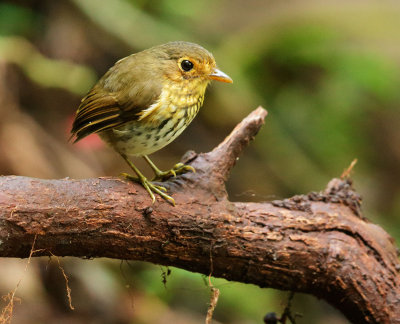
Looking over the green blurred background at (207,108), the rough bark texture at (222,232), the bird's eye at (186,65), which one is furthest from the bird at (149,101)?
the green blurred background at (207,108)

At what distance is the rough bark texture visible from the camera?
2.08 meters

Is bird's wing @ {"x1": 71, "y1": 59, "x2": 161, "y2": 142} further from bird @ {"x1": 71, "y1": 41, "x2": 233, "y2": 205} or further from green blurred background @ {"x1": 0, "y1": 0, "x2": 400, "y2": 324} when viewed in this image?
green blurred background @ {"x1": 0, "y1": 0, "x2": 400, "y2": 324}

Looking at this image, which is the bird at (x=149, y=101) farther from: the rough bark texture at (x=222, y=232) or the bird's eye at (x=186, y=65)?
the rough bark texture at (x=222, y=232)

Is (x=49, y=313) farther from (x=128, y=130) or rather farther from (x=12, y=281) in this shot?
(x=128, y=130)

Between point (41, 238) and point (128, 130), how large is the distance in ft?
2.13

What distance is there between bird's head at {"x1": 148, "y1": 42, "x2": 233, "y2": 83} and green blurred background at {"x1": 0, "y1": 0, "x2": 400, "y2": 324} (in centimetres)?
174

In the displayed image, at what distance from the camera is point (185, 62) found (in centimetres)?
262

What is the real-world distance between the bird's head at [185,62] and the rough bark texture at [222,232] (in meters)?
0.31

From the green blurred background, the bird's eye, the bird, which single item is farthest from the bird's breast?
the green blurred background

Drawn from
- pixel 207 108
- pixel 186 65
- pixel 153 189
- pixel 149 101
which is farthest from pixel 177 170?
pixel 207 108

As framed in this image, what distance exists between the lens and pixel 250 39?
18.9 ft

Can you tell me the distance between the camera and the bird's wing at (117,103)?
8.14 feet

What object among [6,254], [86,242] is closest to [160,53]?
[86,242]

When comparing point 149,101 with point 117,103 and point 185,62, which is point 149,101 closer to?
point 117,103
